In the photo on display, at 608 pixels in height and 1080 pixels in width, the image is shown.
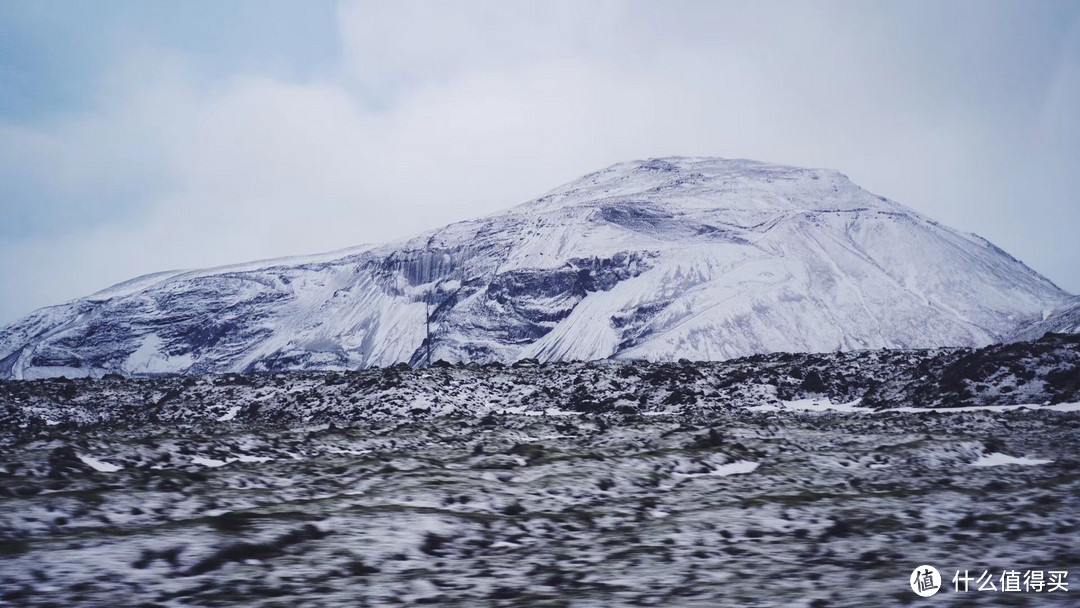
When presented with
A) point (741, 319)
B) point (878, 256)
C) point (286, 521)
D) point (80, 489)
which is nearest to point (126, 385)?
point (80, 489)

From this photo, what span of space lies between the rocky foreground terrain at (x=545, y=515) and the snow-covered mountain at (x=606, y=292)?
239ft

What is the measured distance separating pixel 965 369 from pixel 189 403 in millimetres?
42534

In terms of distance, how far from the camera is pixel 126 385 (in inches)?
1930

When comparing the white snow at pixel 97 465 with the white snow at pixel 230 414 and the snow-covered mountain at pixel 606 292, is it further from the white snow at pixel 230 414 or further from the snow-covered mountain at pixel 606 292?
the snow-covered mountain at pixel 606 292

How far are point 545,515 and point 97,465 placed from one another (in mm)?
10398

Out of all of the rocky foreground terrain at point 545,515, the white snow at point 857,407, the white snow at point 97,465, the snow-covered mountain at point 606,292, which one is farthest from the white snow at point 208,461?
the snow-covered mountain at point 606,292

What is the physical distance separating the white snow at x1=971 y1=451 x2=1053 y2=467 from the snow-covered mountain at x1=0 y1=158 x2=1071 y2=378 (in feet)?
240

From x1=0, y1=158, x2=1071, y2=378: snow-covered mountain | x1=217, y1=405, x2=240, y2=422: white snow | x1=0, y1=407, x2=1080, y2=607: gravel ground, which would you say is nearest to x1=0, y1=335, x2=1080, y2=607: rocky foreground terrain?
x1=0, y1=407, x2=1080, y2=607: gravel ground

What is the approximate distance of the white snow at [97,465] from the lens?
15.1m

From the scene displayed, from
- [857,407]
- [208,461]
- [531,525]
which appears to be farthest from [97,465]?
[857,407]

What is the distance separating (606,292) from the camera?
368 ft

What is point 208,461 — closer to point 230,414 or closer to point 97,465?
point 97,465

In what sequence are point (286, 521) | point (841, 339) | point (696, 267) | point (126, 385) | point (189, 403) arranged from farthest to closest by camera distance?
point (696, 267)
point (841, 339)
point (126, 385)
point (189, 403)
point (286, 521)

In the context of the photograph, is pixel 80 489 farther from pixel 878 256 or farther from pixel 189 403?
pixel 878 256
